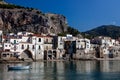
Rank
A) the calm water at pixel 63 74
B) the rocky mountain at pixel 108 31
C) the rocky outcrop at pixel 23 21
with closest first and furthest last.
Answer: the calm water at pixel 63 74, the rocky outcrop at pixel 23 21, the rocky mountain at pixel 108 31

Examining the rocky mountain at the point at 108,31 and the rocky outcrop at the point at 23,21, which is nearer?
the rocky outcrop at the point at 23,21

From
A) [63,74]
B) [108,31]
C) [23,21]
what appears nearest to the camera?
[63,74]

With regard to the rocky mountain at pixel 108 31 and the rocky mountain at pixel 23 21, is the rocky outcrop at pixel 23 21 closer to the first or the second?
the rocky mountain at pixel 23 21

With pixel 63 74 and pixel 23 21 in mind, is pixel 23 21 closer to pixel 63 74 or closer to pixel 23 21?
pixel 23 21

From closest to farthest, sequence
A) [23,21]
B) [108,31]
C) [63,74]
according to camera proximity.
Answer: [63,74]
[23,21]
[108,31]

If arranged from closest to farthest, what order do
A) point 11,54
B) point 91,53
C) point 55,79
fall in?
point 55,79, point 11,54, point 91,53

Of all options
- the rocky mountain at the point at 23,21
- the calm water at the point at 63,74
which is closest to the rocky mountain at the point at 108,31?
the rocky mountain at the point at 23,21

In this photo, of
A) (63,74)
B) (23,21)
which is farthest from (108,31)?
(63,74)

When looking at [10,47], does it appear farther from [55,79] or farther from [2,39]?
[55,79]

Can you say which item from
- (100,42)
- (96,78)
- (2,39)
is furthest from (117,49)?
(96,78)

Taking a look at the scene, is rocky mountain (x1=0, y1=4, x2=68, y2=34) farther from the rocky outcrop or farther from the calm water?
the calm water

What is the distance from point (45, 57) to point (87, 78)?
4353 centimetres

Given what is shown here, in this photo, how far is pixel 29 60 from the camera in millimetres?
79625

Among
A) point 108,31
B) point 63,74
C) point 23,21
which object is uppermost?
point 108,31
